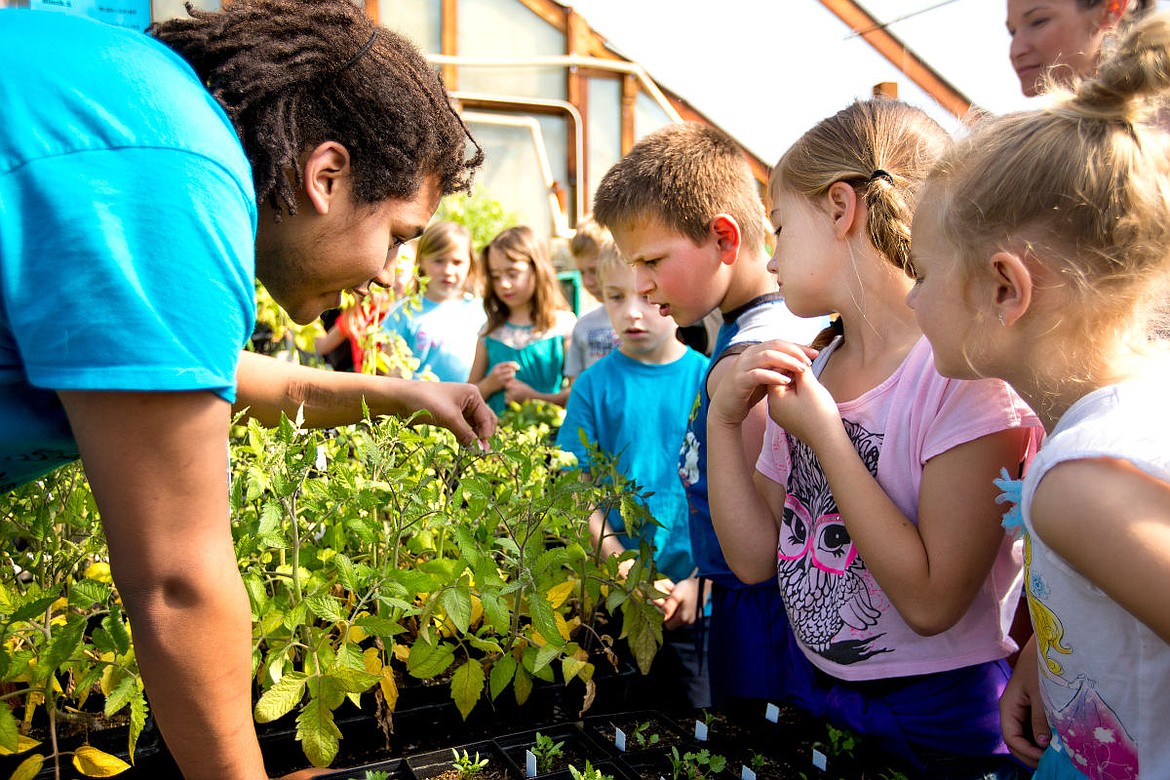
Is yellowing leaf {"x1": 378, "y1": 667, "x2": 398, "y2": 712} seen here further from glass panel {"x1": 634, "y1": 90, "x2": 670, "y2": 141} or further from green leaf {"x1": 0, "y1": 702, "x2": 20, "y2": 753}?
glass panel {"x1": 634, "y1": 90, "x2": 670, "y2": 141}

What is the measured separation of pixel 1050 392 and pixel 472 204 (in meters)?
7.30

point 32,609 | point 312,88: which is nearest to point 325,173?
point 312,88

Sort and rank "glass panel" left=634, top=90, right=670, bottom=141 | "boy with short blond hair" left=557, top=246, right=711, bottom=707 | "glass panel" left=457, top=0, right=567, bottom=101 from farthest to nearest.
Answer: "glass panel" left=634, top=90, right=670, bottom=141 < "glass panel" left=457, top=0, right=567, bottom=101 < "boy with short blond hair" left=557, top=246, right=711, bottom=707

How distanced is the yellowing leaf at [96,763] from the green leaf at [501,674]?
1.66 ft

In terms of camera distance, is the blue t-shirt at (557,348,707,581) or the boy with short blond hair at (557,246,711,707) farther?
the blue t-shirt at (557,348,707,581)

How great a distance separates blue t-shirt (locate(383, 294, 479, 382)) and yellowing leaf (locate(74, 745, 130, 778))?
318cm

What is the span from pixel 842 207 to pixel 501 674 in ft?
2.91

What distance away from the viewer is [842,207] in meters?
1.36

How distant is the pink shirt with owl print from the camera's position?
3.99 ft

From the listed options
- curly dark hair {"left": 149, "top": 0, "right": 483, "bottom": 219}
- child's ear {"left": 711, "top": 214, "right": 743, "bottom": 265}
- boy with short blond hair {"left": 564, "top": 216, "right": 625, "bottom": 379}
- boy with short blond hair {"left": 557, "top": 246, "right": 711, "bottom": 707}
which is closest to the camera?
curly dark hair {"left": 149, "top": 0, "right": 483, "bottom": 219}

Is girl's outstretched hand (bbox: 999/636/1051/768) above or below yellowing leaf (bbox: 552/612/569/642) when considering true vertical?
above

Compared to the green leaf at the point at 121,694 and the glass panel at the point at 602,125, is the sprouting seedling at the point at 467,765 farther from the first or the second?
the glass panel at the point at 602,125

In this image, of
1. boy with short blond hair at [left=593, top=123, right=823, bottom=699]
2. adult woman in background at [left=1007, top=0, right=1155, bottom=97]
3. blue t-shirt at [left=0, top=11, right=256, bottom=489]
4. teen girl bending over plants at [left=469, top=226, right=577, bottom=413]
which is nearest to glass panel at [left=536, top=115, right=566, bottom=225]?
teen girl bending over plants at [left=469, top=226, right=577, bottom=413]

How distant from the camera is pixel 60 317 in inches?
28.8
